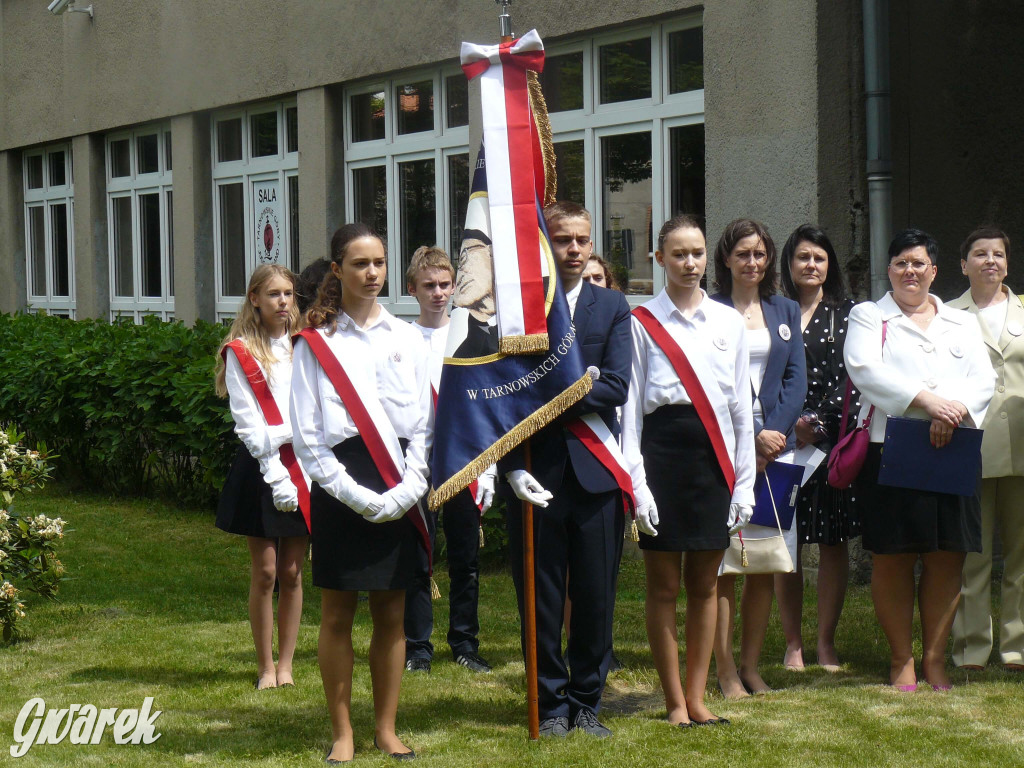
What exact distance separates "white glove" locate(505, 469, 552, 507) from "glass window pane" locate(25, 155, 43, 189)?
15183 mm

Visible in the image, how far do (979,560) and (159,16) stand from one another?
38.2 ft

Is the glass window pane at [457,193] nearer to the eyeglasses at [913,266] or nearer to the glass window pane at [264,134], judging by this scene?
the glass window pane at [264,134]

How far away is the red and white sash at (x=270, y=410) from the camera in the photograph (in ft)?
18.6

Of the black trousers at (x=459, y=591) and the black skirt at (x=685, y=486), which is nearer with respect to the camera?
the black skirt at (x=685, y=486)

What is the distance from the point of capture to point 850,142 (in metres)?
7.92

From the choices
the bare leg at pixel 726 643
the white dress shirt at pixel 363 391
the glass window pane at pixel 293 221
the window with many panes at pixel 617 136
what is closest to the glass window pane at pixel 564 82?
the window with many panes at pixel 617 136

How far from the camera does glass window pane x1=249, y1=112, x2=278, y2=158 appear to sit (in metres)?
13.4

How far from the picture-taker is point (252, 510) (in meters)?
5.76

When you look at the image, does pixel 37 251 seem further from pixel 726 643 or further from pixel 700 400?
pixel 700 400

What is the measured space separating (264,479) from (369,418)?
1.16 metres

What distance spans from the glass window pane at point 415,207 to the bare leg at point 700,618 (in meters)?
6.75

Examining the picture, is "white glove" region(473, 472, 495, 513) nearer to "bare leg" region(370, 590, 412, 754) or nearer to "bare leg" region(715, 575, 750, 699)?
"bare leg" region(370, 590, 412, 754)

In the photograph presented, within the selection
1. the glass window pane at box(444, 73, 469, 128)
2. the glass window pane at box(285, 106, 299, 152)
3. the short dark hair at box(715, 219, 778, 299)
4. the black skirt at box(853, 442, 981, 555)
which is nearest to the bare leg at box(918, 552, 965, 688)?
the black skirt at box(853, 442, 981, 555)

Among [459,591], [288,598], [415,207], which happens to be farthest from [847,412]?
[415,207]
